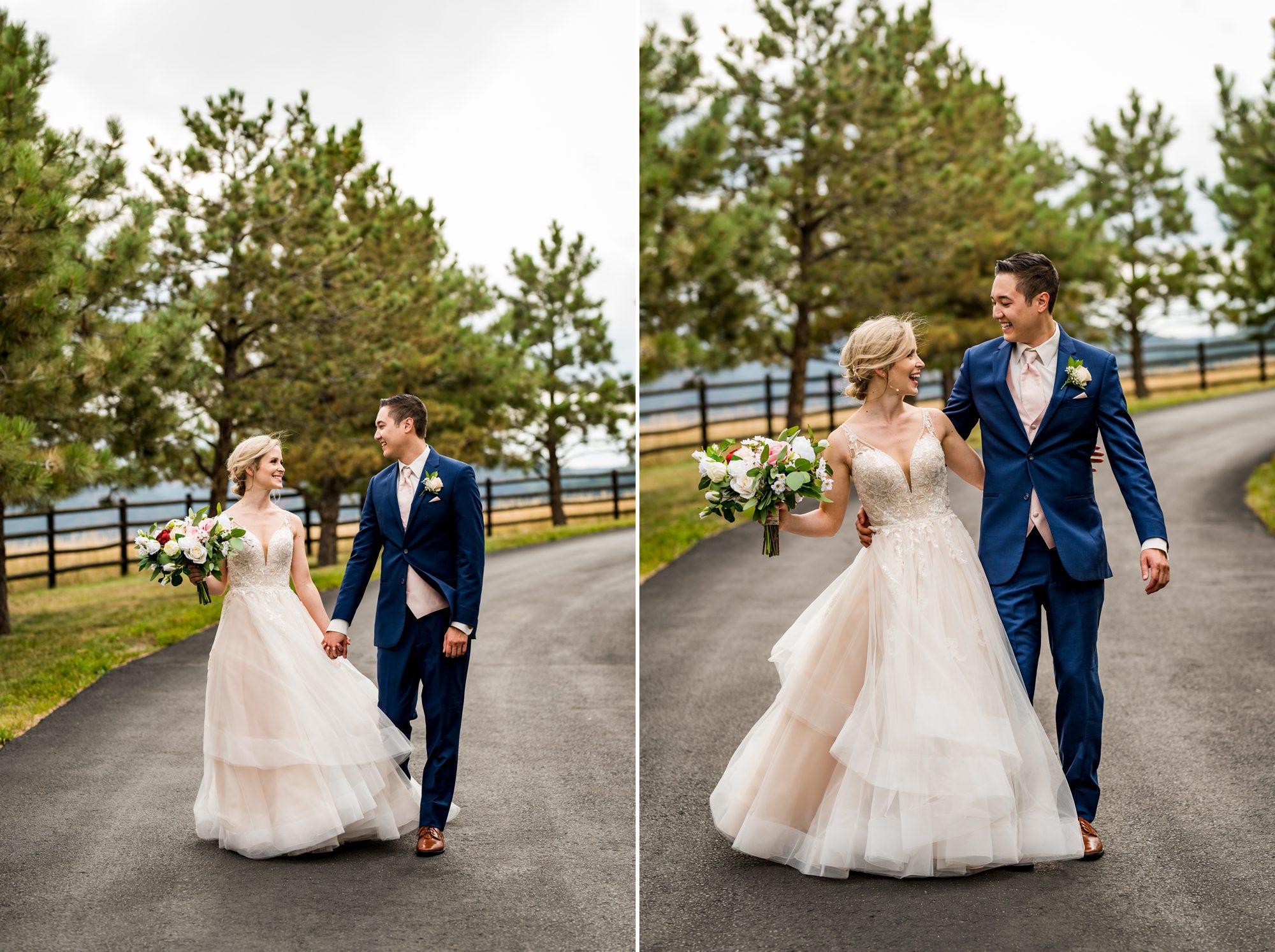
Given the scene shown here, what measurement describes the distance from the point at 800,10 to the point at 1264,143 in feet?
22.4

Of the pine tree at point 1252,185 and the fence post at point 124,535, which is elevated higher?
the pine tree at point 1252,185

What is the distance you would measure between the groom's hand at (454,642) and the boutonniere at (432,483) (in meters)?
0.56

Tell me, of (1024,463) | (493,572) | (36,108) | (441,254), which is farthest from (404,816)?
(441,254)

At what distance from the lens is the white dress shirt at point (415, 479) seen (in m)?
4.93

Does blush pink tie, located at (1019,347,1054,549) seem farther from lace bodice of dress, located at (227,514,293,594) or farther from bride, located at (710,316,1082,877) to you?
lace bodice of dress, located at (227,514,293,594)

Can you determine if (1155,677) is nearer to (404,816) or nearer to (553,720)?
(553,720)

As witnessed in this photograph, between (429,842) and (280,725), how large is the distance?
79 centimetres

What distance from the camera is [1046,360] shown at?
4.56 metres

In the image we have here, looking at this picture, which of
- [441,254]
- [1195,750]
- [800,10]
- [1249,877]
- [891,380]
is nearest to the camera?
[1249,877]

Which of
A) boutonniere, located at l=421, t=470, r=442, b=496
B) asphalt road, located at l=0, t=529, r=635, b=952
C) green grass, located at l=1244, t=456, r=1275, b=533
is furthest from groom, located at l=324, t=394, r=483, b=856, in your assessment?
green grass, located at l=1244, t=456, r=1275, b=533

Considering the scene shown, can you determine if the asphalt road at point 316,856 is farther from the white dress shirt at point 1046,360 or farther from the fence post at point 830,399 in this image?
the fence post at point 830,399

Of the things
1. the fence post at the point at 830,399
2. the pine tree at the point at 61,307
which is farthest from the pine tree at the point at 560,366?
the pine tree at the point at 61,307

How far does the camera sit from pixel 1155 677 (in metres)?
7.11

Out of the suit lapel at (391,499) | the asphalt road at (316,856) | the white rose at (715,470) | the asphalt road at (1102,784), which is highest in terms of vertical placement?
the white rose at (715,470)
